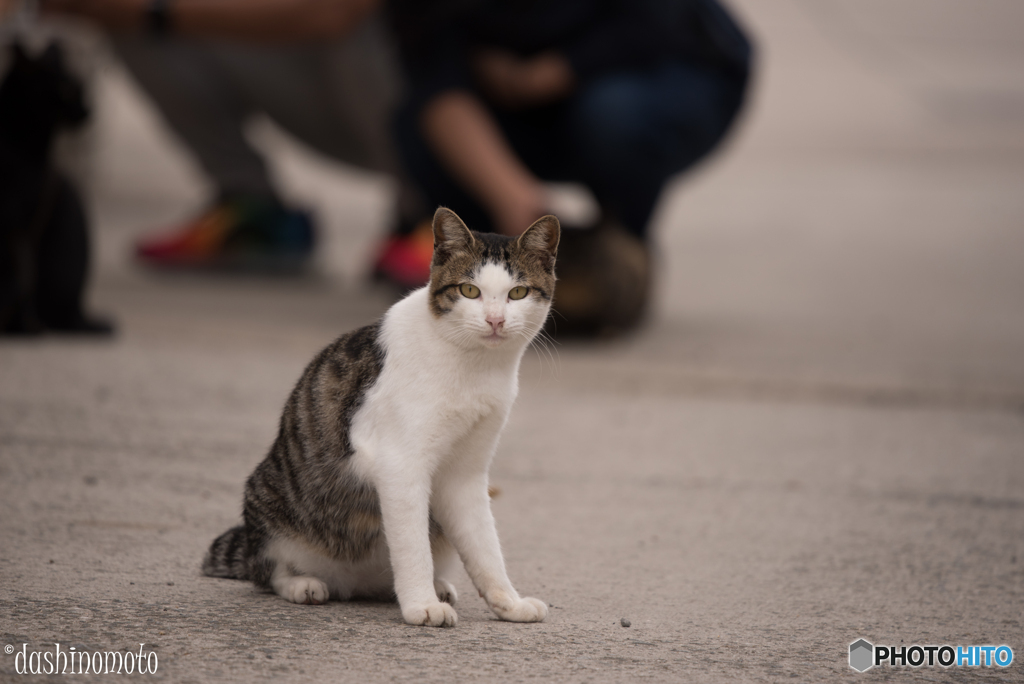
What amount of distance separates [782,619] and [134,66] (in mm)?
5634

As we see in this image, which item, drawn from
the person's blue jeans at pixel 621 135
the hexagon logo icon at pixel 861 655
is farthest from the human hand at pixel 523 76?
the hexagon logo icon at pixel 861 655

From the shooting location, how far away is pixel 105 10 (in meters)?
6.09

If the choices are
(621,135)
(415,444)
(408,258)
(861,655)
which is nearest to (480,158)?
(621,135)

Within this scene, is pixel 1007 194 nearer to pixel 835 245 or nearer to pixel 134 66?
pixel 835 245

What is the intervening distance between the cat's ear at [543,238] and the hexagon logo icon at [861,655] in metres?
1.00

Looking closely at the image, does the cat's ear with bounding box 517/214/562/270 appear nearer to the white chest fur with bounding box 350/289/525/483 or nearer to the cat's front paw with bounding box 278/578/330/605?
the white chest fur with bounding box 350/289/525/483

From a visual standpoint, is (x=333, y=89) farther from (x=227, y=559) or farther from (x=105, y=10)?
(x=227, y=559)

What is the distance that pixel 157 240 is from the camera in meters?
6.61

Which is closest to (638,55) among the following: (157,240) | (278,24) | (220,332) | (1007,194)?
(278,24)

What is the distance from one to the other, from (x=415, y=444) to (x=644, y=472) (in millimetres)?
1532

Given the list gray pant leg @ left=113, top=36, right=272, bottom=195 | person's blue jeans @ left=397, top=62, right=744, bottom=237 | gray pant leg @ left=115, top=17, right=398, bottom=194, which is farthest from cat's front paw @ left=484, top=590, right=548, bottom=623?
gray pant leg @ left=113, top=36, right=272, bottom=195

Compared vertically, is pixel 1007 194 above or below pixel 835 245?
above

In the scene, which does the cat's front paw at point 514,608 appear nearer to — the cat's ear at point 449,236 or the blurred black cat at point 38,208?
the cat's ear at point 449,236

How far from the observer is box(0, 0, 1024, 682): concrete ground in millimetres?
2125
